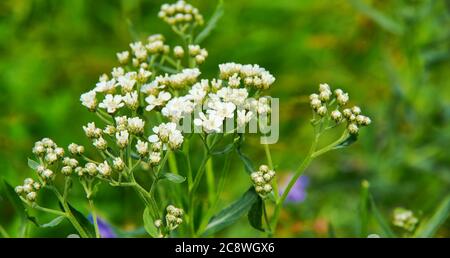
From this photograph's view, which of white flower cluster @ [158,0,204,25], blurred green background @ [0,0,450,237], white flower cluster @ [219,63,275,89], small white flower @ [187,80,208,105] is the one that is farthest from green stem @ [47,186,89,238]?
blurred green background @ [0,0,450,237]

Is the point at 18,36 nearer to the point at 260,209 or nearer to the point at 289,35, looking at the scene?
the point at 289,35

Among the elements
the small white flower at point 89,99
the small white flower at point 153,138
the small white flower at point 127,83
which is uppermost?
the small white flower at point 127,83

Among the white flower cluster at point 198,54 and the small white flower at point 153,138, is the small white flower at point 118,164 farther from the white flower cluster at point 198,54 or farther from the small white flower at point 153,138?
the white flower cluster at point 198,54

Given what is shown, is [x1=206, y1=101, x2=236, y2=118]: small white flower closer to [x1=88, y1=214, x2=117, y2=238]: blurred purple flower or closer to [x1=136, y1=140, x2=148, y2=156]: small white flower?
[x1=136, y1=140, x2=148, y2=156]: small white flower

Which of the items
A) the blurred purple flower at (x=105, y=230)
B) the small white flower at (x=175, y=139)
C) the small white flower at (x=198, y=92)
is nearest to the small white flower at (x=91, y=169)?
the small white flower at (x=175, y=139)

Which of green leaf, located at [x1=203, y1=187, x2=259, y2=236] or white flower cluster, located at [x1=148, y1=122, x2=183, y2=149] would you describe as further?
green leaf, located at [x1=203, y1=187, x2=259, y2=236]
